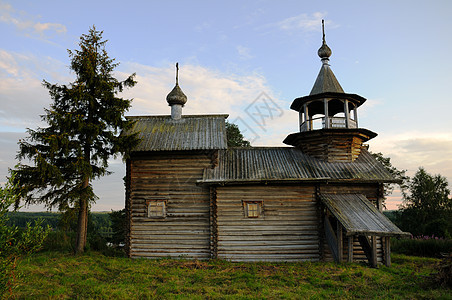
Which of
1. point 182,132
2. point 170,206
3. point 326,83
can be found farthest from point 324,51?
point 170,206

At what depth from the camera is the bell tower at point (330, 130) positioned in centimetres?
1641

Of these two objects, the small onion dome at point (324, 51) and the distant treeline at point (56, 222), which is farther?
the small onion dome at point (324, 51)

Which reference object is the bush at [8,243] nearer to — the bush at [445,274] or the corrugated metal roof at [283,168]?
the corrugated metal roof at [283,168]

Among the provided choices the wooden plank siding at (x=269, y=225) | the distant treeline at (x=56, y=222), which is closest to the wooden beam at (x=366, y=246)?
the wooden plank siding at (x=269, y=225)

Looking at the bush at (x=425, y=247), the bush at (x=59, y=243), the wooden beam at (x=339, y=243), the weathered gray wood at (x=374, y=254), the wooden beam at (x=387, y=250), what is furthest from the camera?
→ the bush at (x=425, y=247)

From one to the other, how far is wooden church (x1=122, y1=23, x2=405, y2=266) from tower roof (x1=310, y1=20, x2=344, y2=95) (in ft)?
7.73

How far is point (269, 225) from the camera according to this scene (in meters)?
14.6

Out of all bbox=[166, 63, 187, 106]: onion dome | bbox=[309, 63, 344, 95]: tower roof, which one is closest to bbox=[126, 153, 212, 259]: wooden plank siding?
bbox=[166, 63, 187, 106]: onion dome

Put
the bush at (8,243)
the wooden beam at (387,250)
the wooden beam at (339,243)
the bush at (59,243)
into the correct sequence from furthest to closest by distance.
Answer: the bush at (59,243) → the wooden beam at (387,250) → the wooden beam at (339,243) → the bush at (8,243)

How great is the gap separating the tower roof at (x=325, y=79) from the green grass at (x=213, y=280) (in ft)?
32.6

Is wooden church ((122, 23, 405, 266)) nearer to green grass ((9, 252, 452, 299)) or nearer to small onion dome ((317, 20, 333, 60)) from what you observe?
green grass ((9, 252, 452, 299))

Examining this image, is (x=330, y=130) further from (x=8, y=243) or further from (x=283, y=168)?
(x=8, y=243)

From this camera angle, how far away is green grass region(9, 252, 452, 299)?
8.90 meters

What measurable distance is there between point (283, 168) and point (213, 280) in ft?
23.7
